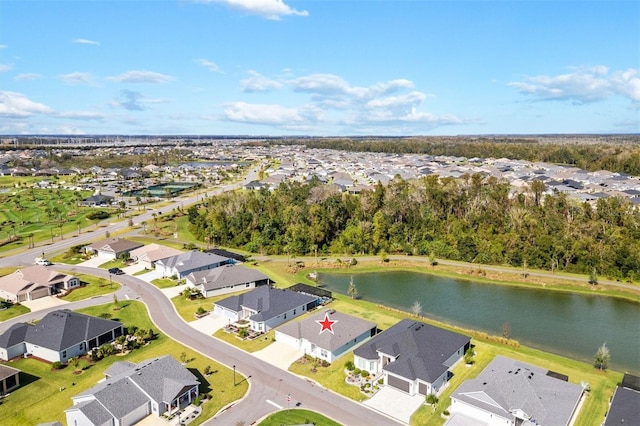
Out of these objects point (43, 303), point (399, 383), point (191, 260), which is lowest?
point (43, 303)

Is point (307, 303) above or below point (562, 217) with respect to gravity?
below

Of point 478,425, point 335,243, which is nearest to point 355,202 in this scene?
point 335,243

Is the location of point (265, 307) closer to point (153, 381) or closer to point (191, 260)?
point (153, 381)

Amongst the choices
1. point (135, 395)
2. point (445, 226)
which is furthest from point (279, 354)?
point (445, 226)

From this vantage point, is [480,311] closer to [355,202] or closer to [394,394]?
[394,394]

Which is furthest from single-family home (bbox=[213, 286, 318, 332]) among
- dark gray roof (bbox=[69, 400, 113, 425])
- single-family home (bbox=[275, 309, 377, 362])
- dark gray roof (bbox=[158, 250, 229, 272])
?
dark gray roof (bbox=[69, 400, 113, 425])

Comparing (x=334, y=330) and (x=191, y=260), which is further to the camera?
(x=191, y=260)

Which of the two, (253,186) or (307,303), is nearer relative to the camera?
(307,303)
